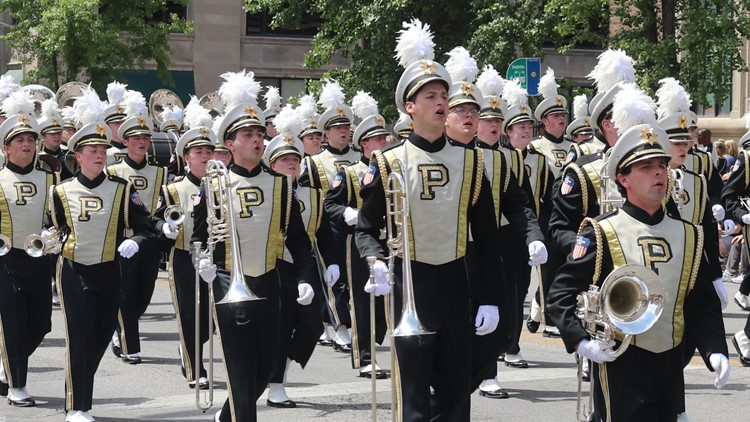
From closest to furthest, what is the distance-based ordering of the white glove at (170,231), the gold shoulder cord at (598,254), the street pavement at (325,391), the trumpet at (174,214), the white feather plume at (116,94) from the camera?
the gold shoulder cord at (598,254)
the street pavement at (325,391)
the white glove at (170,231)
the trumpet at (174,214)
the white feather plume at (116,94)

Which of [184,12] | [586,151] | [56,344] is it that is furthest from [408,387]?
[184,12]

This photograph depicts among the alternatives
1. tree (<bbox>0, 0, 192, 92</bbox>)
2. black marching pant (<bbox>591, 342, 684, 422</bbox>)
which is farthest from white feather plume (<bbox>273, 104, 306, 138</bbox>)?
tree (<bbox>0, 0, 192, 92</bbox>)

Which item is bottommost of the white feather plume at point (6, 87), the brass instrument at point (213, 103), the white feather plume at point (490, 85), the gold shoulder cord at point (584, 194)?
the gold shoulder cord at point (584, 194)

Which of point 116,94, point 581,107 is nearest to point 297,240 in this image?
point 581,107

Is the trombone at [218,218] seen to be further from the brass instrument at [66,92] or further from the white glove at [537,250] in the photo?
the brass instrument at [66,92]

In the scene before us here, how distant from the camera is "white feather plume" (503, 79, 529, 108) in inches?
522

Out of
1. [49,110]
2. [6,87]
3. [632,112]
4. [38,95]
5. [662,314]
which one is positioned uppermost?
[38,95]

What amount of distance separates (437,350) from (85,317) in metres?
3.43

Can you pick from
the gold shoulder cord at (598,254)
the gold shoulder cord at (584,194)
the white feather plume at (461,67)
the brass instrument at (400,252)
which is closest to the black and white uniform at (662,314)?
the gold shoulder cord at (598,254)

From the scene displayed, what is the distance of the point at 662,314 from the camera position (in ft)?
21.1

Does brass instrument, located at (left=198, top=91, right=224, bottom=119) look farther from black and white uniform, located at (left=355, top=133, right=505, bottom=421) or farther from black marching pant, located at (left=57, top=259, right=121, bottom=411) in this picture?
black and white uniform, located at (left=355, top=133, right=505, bottom=421)

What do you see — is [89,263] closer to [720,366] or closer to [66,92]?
[720,366]

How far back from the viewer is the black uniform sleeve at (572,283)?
646 cm

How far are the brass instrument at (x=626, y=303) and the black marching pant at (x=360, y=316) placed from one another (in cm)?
543
